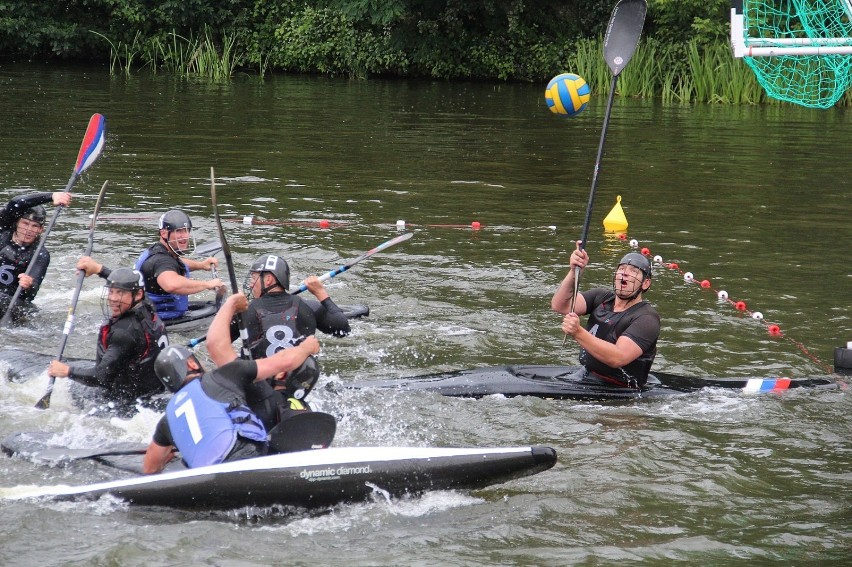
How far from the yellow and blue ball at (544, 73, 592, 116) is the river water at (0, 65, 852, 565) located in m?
1.77

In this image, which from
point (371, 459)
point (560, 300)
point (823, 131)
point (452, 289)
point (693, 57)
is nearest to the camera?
point (371, 459)

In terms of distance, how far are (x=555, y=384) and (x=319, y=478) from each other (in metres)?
2.60

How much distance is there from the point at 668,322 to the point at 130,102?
17337mm

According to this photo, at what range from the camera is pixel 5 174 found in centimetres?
1566

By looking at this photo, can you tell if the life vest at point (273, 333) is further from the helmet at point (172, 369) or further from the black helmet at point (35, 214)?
the black helmet at point (35, 214)

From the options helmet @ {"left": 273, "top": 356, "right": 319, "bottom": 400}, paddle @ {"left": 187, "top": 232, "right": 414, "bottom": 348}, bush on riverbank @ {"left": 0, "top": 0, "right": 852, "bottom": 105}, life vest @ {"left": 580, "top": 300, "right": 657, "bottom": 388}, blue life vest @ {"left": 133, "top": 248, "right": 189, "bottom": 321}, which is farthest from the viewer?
bush on riverbank @ {"left": 0, "top": 0, "right": 852, "bottom": 105}

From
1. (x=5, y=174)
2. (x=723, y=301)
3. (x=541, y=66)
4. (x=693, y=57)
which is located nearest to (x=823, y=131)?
(x=693, y=57)

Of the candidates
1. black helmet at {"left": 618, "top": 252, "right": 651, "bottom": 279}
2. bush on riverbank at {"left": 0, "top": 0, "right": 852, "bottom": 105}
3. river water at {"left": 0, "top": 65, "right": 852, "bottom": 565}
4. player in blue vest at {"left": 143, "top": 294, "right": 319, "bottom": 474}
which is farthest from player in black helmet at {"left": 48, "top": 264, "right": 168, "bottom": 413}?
bush on riverbank at {"left": 0, "top": 0, "right": 852, "bottom": 105}

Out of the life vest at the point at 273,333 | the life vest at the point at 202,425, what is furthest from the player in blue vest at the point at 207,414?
the life vest at the point at 273,333

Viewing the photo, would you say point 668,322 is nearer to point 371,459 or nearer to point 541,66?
point 371,459

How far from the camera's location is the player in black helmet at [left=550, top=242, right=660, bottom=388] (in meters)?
7.73

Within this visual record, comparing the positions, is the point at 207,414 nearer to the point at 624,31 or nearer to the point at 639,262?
the point at 639,262

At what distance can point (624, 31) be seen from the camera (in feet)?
31.2

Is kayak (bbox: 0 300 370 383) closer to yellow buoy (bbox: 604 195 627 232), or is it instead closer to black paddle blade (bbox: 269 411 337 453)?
black paddle blade (bbox: 269 411 337 453)
